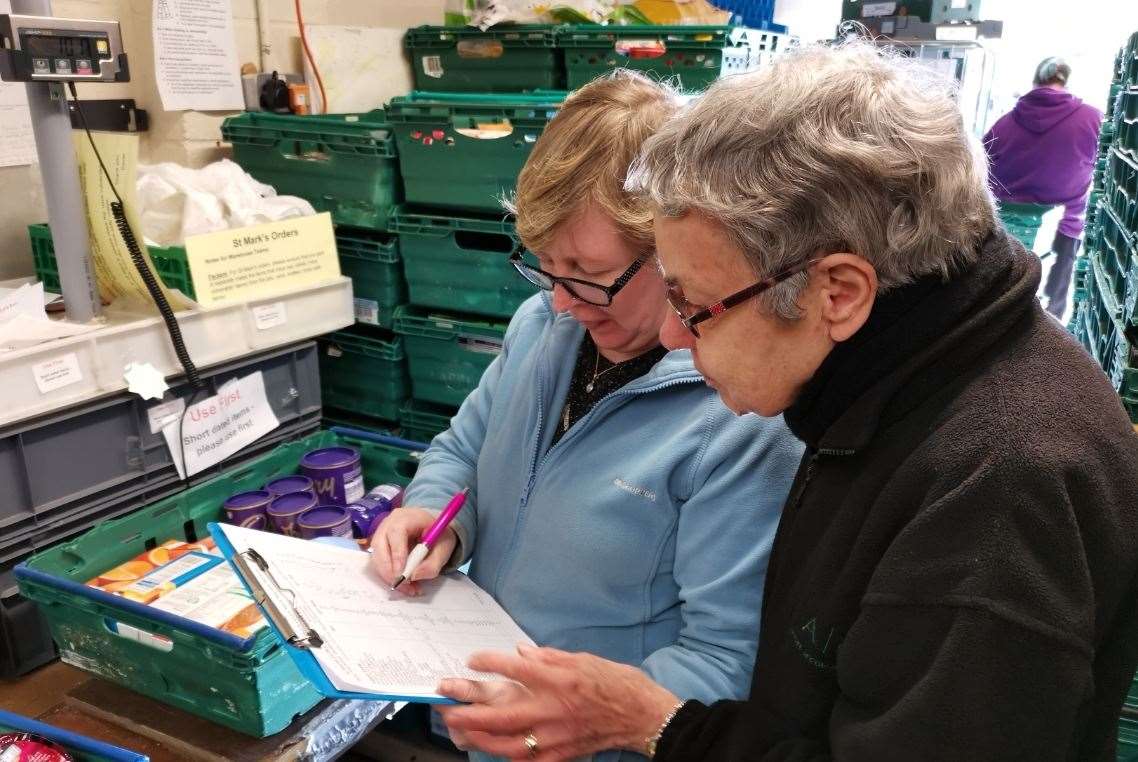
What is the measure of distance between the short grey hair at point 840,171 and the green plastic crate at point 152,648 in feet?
2.94

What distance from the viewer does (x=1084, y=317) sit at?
2799 mm

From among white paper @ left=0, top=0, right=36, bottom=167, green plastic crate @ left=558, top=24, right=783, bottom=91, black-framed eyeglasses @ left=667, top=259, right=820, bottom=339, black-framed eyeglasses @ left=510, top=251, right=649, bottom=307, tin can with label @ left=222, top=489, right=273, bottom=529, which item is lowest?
tin can with label @ left=222, top=489, right=273, bottom=529

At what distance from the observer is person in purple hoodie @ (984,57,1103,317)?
4.43 metres

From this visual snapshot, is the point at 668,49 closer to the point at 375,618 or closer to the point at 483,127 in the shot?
the point at 483,127

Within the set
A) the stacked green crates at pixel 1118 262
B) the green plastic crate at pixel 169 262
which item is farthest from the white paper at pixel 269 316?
the stacked green crates at pixel 1118 262

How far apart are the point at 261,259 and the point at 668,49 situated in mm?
1045

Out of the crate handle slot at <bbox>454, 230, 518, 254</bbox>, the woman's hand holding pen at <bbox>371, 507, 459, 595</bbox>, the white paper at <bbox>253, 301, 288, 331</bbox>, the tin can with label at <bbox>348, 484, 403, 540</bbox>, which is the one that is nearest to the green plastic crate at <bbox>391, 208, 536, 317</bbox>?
the crate handle slot at <bbox>454, 230, 518, 254</bbox>

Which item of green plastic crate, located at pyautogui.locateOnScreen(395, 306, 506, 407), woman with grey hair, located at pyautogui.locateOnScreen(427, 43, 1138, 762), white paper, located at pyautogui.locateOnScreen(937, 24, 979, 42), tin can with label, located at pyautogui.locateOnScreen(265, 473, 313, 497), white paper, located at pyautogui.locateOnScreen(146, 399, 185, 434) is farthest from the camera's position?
white paper, located at pyautogui.locateOnScreen(937, 24, 979, 42)

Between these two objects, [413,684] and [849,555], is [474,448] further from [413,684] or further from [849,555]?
[849,555]

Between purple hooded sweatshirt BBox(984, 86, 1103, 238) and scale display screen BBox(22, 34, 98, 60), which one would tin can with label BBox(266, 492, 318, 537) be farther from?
purple hooded sweatshirt BBox(984, 86, 1103, 238)

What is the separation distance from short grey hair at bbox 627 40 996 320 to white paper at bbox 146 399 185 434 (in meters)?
1.24

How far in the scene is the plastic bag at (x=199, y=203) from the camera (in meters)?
1.70

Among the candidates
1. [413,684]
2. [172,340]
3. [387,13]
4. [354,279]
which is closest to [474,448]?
[413,684]

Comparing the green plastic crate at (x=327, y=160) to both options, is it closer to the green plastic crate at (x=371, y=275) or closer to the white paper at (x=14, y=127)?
the green plastic crate at (x=371, y=275)
